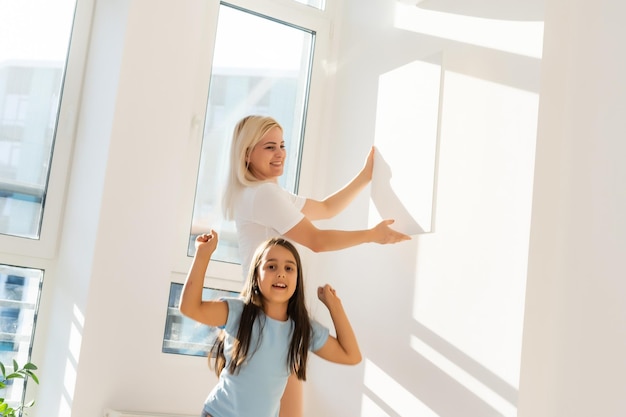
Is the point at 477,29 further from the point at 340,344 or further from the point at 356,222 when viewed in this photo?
the point at 340,344

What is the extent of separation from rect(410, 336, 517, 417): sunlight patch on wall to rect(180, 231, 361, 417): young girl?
0.24m

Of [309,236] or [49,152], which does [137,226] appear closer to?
[49,152]

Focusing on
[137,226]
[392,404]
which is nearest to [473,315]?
[392,404]

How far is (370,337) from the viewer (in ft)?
8.27

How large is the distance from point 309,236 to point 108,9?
1241 millimetres

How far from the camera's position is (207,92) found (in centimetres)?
295

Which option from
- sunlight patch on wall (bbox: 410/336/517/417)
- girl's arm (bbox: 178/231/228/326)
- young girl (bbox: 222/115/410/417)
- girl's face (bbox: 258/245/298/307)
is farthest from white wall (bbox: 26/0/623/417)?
girl's arm (bbox: 178/231/228/326)

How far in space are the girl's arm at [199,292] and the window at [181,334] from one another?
857 mm

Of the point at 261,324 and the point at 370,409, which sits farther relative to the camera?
the point at 370,409

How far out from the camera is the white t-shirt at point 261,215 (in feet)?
7.44

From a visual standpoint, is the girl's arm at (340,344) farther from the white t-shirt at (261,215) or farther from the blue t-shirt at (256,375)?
the white t-shirt at (261,215)

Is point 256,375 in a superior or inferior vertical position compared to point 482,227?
inferior

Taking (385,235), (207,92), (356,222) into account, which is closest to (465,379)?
(385,235)

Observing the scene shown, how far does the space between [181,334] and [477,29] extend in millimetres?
1561
